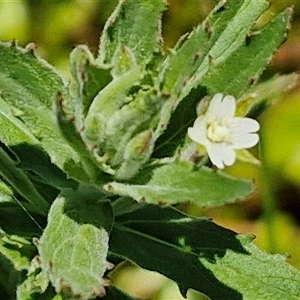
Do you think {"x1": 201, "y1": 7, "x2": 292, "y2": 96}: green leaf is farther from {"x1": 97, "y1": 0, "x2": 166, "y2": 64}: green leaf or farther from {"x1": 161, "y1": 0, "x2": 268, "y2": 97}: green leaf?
{"x1": 97, "y1": 0, "x2": 166, "y2": 64}: green leaf

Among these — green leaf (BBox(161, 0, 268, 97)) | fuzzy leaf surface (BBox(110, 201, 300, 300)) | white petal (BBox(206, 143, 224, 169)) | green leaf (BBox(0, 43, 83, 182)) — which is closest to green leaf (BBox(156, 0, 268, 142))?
green leaf (BBox(161, 0, 268, 97))

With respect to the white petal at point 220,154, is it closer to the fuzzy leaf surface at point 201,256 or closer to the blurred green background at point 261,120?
the fuzzy leaf surface at point 201,256

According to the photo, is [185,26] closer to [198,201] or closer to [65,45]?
[65,45]

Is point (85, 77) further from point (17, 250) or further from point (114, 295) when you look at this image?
point (114, 295)

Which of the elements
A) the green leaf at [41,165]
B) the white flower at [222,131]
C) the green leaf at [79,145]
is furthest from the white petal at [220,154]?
the green leaf at [41,165]

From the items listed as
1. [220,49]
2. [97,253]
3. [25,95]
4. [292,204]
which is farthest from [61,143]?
[292,204]

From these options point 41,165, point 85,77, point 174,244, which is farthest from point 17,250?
point 85,77
